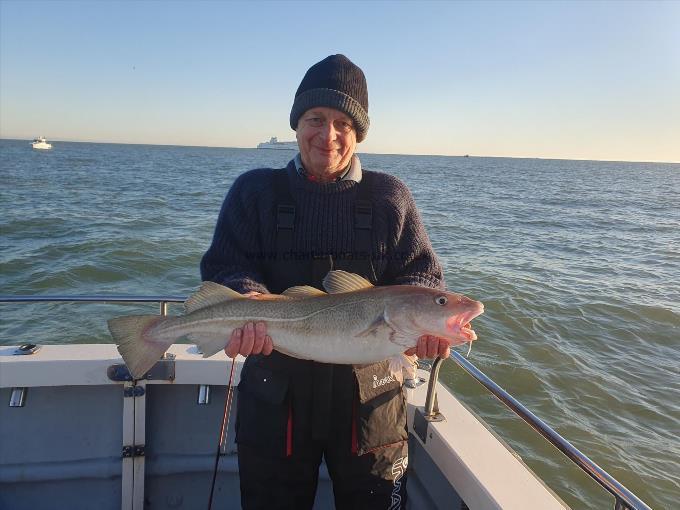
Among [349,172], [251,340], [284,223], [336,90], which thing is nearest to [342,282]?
[284,223]

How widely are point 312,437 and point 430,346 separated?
895mm

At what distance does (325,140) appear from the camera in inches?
121

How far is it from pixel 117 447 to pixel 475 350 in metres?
7.11

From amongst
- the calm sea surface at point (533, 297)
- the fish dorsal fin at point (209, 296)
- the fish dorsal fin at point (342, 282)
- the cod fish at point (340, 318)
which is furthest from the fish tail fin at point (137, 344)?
the calm sea surface at point (533, 297)

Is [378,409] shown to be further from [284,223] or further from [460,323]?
[284,223]

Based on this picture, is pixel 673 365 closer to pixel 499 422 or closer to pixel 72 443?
pixel 499 422

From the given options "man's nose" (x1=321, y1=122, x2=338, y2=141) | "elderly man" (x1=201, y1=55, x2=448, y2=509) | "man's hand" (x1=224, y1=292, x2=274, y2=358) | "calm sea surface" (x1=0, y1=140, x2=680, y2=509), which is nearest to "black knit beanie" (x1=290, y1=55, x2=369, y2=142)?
"elderly man" (x1=201, y1=55, x2=448, y2=509)

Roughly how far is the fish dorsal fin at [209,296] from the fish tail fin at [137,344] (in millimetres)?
240

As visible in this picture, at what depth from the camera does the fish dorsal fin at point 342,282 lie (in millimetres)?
2906

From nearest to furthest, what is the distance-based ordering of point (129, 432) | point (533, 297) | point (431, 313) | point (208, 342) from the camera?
point (431, 313), point (208, 342), point (129, 432), point (533, 297)

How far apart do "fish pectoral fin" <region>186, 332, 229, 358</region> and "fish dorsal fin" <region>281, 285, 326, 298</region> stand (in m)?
0.52

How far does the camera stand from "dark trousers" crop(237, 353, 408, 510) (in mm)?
2842

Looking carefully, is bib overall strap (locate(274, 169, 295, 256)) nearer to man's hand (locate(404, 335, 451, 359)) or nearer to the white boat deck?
man's hand (locate(404, 335, 451, 359))

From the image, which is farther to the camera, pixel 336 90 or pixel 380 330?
pixel 336 90
